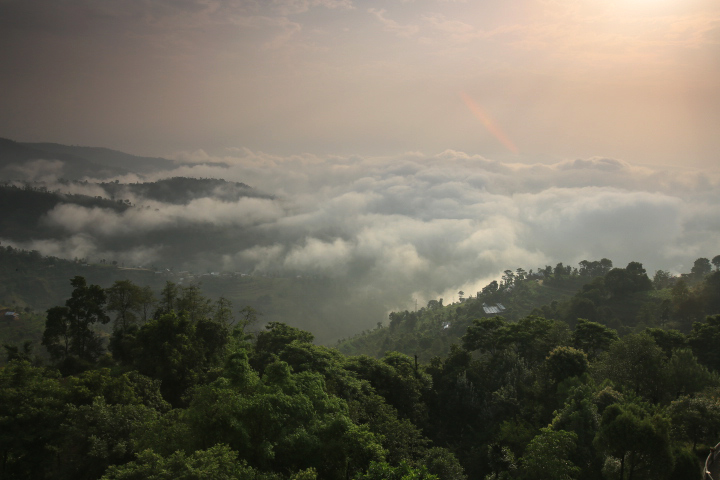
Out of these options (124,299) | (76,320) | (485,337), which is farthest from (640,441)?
(76,320)

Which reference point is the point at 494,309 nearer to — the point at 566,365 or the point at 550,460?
the point at 566,365

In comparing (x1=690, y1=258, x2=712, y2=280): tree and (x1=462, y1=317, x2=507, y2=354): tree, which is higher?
(x1=690, y1=258, x2=712, y2=280): tree

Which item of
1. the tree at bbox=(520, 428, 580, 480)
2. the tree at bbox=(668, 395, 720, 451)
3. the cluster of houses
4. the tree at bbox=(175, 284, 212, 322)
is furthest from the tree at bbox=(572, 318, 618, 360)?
the cluster of houses

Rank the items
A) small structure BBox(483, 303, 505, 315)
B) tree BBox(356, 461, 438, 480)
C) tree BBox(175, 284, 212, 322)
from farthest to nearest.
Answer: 1. small structure BBox(483, 303, 505, 315)
2. tree BBox(175, 284, 212, 322)
3. tree BBox(356, 461, 438, 480)

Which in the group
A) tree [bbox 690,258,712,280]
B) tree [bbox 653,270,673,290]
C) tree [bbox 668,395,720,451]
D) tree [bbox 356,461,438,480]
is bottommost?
tree [bbox 356,461,438,480]

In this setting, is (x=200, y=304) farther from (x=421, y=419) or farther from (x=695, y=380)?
(x=695, y=380)

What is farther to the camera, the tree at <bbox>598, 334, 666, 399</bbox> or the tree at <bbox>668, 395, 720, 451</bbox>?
the tree at <bbox>598, 334, 666, 399</bbox>

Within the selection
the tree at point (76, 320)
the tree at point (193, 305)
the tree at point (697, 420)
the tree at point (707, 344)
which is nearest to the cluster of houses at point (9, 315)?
the tree at point (76, 320)

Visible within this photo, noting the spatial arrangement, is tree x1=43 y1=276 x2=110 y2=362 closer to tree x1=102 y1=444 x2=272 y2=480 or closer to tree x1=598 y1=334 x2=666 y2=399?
tree x1=102 y1=444 x2=272 y2=480
